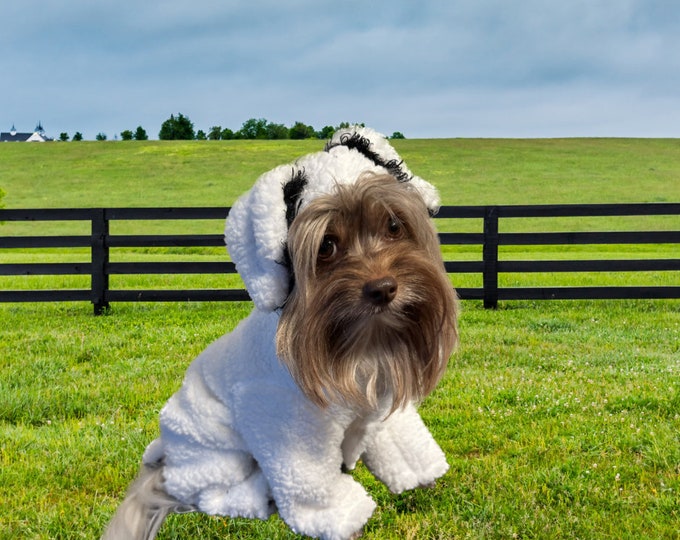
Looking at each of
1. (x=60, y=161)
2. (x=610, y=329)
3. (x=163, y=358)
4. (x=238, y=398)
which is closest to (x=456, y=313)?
(x=238, y=398)

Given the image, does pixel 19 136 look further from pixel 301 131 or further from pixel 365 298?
pixel 365 298

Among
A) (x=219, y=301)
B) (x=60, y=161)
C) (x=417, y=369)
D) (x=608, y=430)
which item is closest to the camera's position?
(x=417, y=369)

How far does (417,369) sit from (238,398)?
71 centimetres

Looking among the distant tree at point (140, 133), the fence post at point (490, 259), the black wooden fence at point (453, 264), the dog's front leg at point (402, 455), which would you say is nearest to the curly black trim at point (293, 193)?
the dog's front leg at point (402, 455)

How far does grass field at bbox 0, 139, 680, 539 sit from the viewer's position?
3.86m

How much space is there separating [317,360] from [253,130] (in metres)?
63.8

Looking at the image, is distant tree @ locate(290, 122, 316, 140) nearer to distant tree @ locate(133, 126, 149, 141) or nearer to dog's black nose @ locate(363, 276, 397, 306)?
distant tree @ locate(133, 126, 149, 141)

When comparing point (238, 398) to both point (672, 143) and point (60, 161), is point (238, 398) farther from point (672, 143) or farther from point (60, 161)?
point (672, 143)

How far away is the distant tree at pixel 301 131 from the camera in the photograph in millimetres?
60125

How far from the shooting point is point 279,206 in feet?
8.31

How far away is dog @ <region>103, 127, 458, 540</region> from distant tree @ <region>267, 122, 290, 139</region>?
60169mm

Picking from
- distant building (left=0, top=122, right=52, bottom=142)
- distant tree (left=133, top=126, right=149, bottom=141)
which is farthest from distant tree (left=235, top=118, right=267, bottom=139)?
distant building (left=0, top=122, right=52, bottom=142)

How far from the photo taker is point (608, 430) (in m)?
4.99

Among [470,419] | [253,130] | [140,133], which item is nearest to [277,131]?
[253,130]
